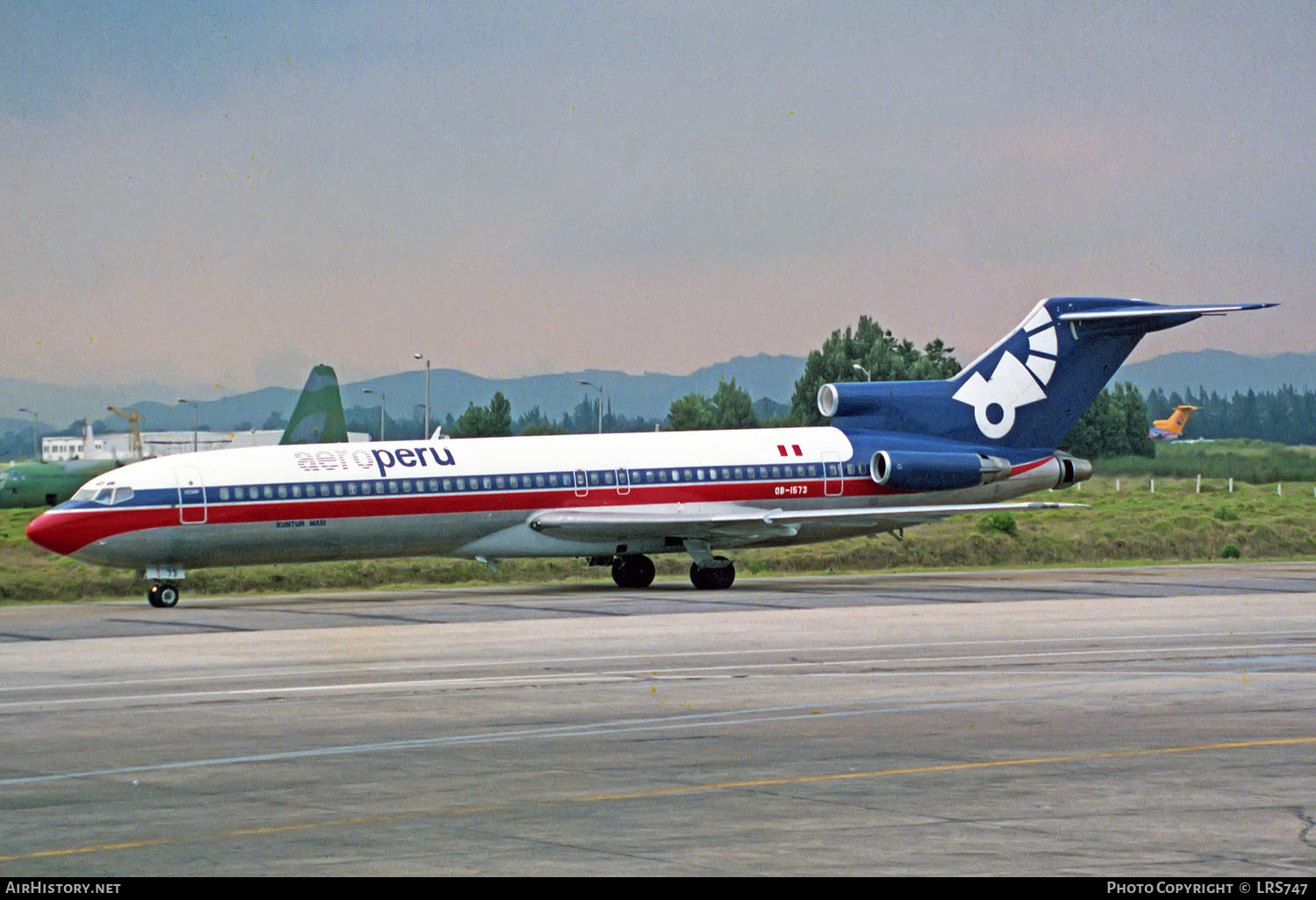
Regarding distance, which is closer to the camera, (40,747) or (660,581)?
(40,747)

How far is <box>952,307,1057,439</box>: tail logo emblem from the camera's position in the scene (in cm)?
4378

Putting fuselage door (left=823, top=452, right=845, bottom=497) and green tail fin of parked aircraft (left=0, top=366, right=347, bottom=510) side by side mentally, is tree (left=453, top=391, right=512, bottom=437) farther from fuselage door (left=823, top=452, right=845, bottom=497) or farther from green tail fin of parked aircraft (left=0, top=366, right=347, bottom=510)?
fuselage door (left=823, top=452, right=845, bottom=497)

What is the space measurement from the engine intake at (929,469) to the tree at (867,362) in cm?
8929

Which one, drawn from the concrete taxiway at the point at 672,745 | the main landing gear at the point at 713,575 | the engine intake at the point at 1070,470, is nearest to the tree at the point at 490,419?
the engine intake at the point at 1070,470

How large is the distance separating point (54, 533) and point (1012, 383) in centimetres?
2262

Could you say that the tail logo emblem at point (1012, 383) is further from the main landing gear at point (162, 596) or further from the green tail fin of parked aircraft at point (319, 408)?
the green tail fin of parked aircraft at point (319, 408)

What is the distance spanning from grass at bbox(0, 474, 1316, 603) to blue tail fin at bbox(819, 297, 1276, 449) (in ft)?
9.43

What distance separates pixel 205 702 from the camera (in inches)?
772

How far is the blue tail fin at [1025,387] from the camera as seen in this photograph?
43.2 m

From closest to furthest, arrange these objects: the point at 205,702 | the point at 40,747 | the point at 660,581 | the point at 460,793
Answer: the point at 460,793
the point at 40,747
the point at 205,702
the point at 660,581

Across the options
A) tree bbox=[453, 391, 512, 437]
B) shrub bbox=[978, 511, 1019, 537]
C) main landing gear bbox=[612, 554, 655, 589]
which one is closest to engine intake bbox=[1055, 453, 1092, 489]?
main landing gear bbox=[612, 554, 655, 589]
